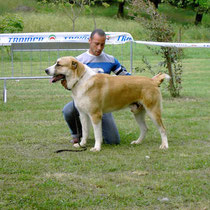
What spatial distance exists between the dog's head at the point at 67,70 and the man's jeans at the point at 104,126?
72 centimetres

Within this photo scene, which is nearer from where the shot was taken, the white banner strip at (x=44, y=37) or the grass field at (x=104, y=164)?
the grass field at (x=104, y=164)

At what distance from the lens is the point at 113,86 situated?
21.9 feet

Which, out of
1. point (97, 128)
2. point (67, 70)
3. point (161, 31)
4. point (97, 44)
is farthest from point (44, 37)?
point (97, 128)

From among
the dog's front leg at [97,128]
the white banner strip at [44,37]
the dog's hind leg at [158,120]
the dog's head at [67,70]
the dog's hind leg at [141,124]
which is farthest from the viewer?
the white banner strip at [44,37]

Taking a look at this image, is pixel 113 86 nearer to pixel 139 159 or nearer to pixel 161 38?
pixel 139 159

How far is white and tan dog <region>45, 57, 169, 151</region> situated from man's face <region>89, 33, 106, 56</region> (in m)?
0.41

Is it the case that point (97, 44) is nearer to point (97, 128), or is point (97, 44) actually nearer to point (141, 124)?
point (97, 128)

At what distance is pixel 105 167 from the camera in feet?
18.7

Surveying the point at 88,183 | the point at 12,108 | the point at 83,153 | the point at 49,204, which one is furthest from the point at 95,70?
the point at 12,108

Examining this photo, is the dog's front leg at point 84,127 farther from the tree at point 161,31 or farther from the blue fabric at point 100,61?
the tree at point 161,31

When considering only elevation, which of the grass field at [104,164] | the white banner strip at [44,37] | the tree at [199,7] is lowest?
the tree at [199,7]

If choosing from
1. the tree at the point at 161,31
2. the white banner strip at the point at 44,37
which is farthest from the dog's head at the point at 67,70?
the tree at the point at 161,31

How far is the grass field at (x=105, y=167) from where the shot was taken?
4.54 meters

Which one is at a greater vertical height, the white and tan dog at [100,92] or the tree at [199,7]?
the white and tan dog at [100,92]
